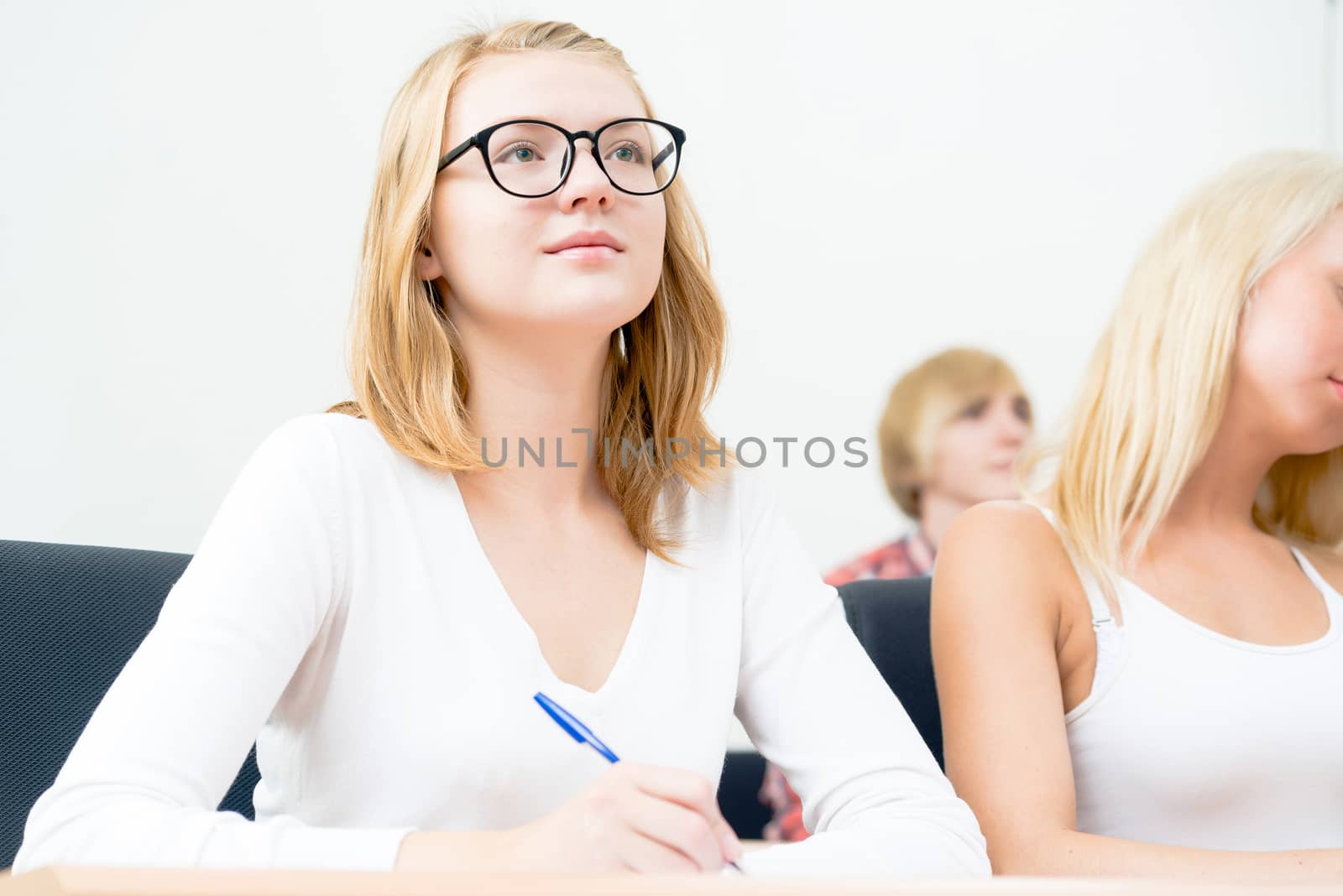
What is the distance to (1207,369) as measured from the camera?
1284 millimetres

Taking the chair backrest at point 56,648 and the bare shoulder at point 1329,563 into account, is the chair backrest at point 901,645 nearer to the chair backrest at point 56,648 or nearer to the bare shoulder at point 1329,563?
the bare shoulder at point 1329,563

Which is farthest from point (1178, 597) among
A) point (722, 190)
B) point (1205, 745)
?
point (722, 190)

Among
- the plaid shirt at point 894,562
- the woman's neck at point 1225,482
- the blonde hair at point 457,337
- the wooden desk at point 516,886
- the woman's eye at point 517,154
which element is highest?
the woman's eye at point 517,154

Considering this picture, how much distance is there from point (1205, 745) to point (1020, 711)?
197mm

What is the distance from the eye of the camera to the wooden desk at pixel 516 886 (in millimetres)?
420

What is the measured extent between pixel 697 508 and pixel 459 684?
0.33m

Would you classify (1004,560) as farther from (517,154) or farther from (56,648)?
(56,648)

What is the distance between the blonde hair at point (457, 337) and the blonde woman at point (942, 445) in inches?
62.2

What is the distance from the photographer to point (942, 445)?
9.68ft

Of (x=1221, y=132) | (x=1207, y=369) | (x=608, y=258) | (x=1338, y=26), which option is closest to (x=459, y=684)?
(x=608, y=258)

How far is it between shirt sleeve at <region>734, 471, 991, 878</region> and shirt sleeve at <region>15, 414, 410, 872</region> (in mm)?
341

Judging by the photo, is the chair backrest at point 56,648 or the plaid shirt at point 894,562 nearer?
the chair backrest at point 56,648

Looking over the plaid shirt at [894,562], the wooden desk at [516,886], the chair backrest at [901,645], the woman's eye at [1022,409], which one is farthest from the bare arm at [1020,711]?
the woman's eye at [1022,409]

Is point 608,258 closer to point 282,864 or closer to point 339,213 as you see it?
point 282,864
